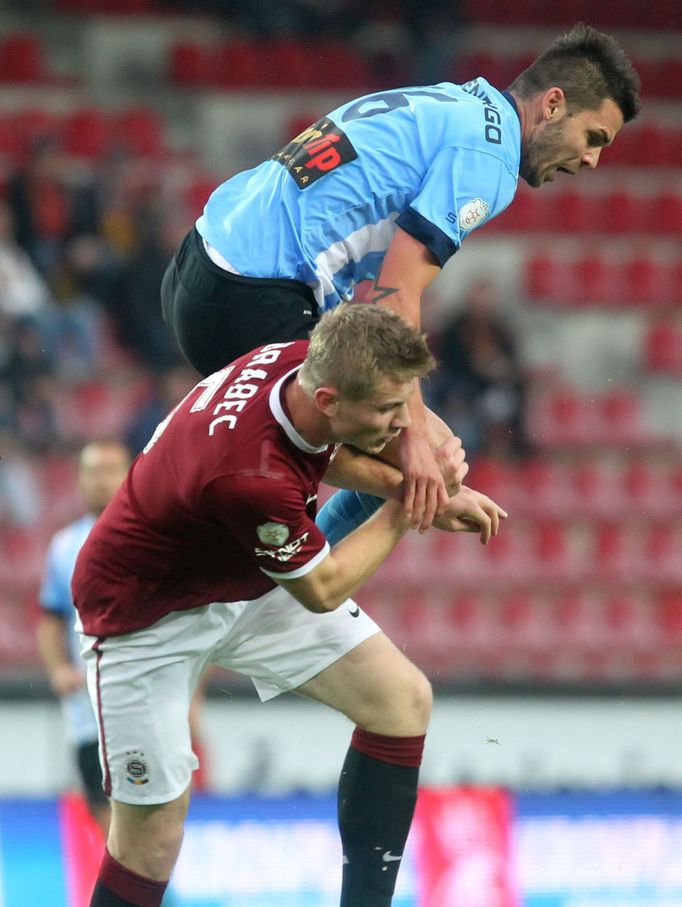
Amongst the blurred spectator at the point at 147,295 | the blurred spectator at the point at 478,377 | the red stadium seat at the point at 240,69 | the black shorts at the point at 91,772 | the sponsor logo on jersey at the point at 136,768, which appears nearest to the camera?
the sponsor logo on jersey at the point at 136,768

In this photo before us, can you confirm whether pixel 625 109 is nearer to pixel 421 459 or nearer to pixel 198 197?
pixel 421 459

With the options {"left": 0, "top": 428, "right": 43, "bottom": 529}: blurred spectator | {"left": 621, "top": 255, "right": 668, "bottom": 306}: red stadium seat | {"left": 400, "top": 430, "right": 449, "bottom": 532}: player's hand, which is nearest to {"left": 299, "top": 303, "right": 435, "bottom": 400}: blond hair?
{"left": 400, "top": 430, "right": 449, "bottom": 532}: player's hand

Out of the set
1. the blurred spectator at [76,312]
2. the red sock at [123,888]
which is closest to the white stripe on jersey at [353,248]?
the red sock at [123,888]

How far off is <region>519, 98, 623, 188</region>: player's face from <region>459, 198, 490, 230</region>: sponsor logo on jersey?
0.23 m

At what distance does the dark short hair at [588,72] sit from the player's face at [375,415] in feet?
3.09

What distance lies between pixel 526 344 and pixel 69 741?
4.57 m

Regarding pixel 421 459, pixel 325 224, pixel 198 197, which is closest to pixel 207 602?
pixel 421 459

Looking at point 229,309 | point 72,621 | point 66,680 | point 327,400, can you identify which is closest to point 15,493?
point 72,621

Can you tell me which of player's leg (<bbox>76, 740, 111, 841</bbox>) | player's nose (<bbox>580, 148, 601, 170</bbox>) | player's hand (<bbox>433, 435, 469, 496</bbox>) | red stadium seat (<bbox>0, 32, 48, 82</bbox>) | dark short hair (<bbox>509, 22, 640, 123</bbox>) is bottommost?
player's leg (<bbox>76, 740, 111, 841</bbox>)

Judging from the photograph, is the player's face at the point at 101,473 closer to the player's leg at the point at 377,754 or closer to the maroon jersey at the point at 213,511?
the maroon jersey at the point at 213,511

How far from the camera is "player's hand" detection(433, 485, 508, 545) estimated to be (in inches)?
148

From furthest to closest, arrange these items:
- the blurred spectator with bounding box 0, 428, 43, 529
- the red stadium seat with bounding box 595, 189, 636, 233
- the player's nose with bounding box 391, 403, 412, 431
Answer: the red stadium seat with bounding box 595, 189, 636, 233, the blurred spectator with bounding box 0, 428, 43, 529, the player's nose with bounding box 391, 403, 412, 431

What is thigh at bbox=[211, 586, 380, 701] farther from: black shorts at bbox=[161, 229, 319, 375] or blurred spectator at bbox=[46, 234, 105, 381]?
blurred spectator at bbox=[46, 234, 105, 381]

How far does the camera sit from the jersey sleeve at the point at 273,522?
11.5 ft
